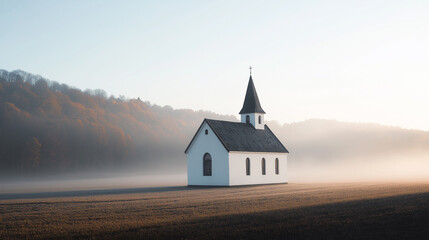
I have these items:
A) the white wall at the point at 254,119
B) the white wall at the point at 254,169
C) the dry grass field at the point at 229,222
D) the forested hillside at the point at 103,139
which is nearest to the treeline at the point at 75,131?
the forested hillside at the point at 103,139

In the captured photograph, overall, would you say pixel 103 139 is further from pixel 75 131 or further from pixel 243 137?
pixel 243 137

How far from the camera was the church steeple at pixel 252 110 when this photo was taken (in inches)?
2341

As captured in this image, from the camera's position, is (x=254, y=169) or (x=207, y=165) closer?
(x=207, y=165)

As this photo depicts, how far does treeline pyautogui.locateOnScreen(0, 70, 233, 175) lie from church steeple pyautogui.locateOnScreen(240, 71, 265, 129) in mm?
64632

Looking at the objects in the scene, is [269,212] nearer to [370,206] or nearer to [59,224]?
[370,206]

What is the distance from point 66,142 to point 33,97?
59.3ft

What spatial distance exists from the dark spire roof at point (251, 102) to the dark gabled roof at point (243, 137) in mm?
2169

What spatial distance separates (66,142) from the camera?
387 feet

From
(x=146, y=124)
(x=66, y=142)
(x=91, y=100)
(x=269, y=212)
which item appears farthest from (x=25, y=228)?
(x=146, y=124)

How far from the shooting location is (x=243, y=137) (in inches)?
2149

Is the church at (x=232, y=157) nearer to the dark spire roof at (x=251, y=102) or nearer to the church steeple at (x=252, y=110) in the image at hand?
the church steeple at (x=252, y=110)

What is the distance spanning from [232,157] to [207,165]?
11.0ft

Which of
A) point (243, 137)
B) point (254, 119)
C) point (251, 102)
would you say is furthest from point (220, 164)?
point (251, 102)

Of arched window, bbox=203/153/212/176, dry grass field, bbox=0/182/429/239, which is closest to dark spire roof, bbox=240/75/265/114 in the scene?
arched window, bbox=203/153/212/176
